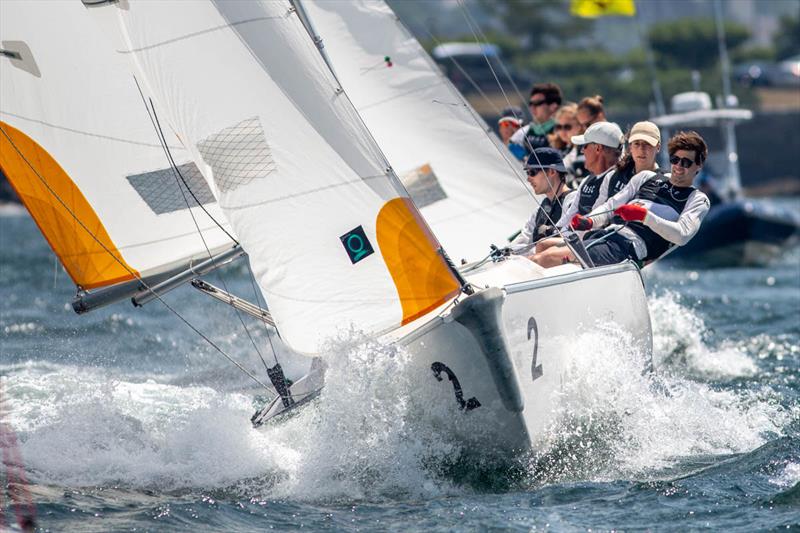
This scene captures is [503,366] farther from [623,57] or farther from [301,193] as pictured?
[623,57]

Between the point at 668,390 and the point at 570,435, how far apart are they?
851 mm

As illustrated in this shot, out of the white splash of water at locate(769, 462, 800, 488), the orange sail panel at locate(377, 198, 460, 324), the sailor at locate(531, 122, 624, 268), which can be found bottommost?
the white splash of water at locate(769, 462, 800, 488)

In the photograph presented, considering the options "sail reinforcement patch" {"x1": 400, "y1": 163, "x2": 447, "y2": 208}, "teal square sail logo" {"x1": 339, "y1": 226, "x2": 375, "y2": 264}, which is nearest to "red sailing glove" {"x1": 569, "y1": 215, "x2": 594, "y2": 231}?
"teal square sail logo" {"x1": 339, "y1": 226, "x2": 375, "y2": 264}

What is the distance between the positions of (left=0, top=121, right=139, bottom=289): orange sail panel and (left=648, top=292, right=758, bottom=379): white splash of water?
290 centimetres

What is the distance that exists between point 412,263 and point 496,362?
0.52 m

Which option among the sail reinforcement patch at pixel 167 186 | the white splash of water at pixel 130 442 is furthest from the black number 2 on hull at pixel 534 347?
the sail reinforcement patch at pixel 167 186

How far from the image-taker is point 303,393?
17.9 feet

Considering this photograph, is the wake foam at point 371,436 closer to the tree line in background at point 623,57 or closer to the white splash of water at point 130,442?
the white splash of water at point 130,442

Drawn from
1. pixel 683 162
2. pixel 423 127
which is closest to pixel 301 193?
pixel 683 162

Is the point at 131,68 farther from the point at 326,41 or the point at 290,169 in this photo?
the point at 326,41

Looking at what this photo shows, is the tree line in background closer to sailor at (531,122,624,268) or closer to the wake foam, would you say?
sailor at (531,122,624,268)

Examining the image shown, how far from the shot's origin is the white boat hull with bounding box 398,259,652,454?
4.77 metres

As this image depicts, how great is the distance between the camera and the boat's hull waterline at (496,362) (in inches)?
187

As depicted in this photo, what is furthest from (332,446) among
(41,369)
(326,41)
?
(326,41)
